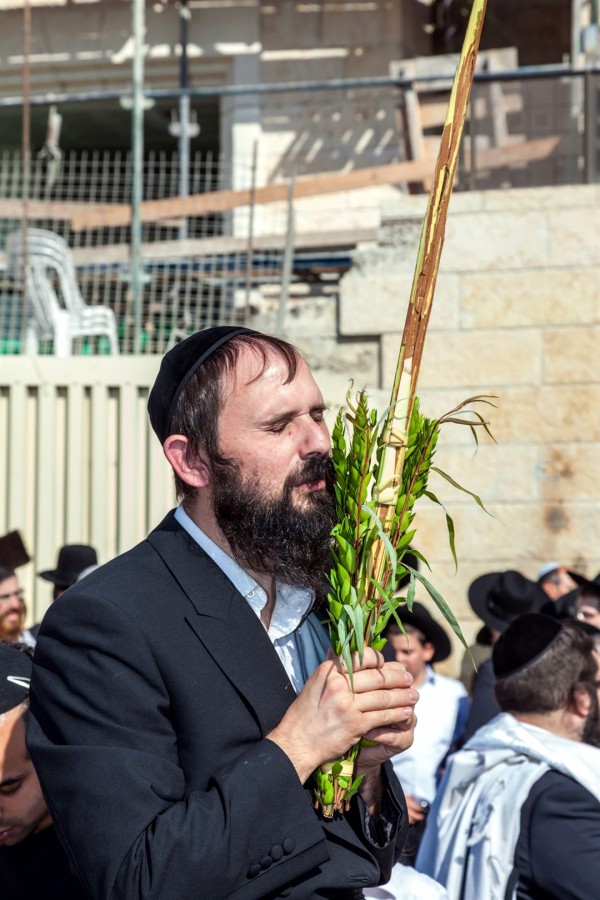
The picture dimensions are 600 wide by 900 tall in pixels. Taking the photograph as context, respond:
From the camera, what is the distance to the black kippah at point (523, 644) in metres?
3.73

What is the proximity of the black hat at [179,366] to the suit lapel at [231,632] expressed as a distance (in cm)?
28

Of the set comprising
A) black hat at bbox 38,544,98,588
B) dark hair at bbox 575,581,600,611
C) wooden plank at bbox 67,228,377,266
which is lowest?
dark hair at bbox 575,581,600,611

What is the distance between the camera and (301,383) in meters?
2.45

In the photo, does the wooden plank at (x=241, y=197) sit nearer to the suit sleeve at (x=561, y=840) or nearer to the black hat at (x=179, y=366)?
the suit sleeve at (x=561, y=840)

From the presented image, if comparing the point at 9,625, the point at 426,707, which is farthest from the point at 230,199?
the point at 426,707

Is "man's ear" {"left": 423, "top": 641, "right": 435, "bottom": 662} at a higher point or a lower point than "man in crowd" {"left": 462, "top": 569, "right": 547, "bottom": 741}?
lower

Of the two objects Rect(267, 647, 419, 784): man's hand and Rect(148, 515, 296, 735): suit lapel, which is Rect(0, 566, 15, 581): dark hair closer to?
Rect(148, 515, 296, 735): suit lapel

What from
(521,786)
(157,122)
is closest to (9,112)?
(157,122)

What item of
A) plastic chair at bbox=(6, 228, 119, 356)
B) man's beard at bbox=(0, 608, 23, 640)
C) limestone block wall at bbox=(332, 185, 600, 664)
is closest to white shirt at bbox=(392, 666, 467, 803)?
limestone block wall at bbox=(332, 185, 600, 664)

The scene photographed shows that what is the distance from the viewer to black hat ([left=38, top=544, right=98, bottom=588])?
6129mm

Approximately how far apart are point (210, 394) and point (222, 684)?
0.58 metres

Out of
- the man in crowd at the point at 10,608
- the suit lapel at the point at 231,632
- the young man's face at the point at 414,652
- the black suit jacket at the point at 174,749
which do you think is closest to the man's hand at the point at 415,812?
the young man's face at the point at 414,652

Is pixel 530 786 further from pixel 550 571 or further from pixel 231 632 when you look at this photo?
pixel 550 571

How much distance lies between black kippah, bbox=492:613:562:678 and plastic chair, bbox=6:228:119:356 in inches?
178
